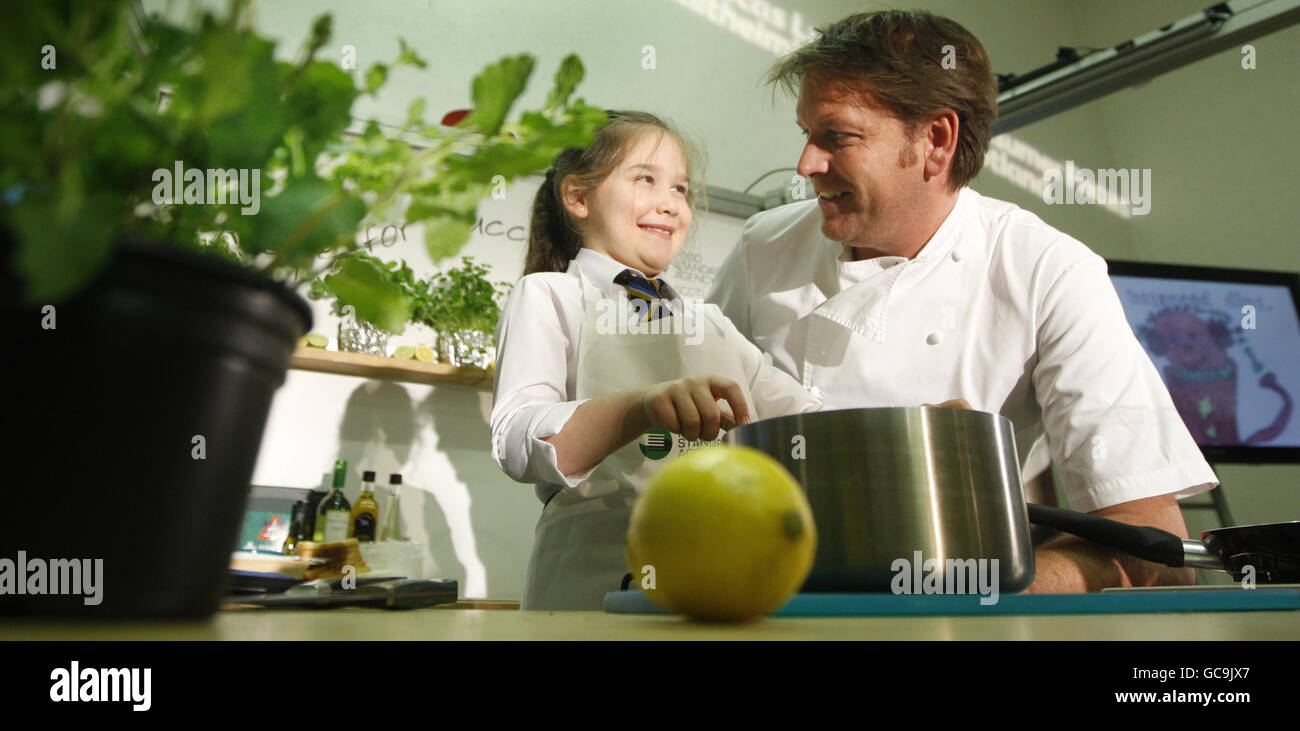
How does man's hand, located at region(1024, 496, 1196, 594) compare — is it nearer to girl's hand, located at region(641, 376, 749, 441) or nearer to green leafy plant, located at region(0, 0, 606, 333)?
girl's hand, located at region(641, 376, 749, 441)

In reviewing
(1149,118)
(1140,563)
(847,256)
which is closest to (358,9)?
(847,256)

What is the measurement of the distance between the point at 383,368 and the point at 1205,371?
231 centimetres

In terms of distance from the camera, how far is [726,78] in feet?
10.9

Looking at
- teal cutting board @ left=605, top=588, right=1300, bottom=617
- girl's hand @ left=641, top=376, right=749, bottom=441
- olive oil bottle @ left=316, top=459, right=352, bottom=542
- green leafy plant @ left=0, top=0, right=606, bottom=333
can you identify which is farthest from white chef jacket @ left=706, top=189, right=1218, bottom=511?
olive oil bottle @ left=316, top=459, right=352, bottom=542

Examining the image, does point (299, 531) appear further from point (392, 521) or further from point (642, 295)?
point (642, 295)

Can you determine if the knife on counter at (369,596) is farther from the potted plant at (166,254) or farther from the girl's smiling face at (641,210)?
the girl's smiling face at (641,210)

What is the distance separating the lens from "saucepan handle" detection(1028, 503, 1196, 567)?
0.69 m

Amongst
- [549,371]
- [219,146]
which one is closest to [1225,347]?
[549,371]

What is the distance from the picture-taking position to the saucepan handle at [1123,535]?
692mm

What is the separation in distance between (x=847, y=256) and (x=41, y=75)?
1.32 meters

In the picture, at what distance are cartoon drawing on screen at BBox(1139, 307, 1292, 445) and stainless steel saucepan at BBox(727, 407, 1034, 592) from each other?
2213 millimetres

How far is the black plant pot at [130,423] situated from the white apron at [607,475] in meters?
0.95
